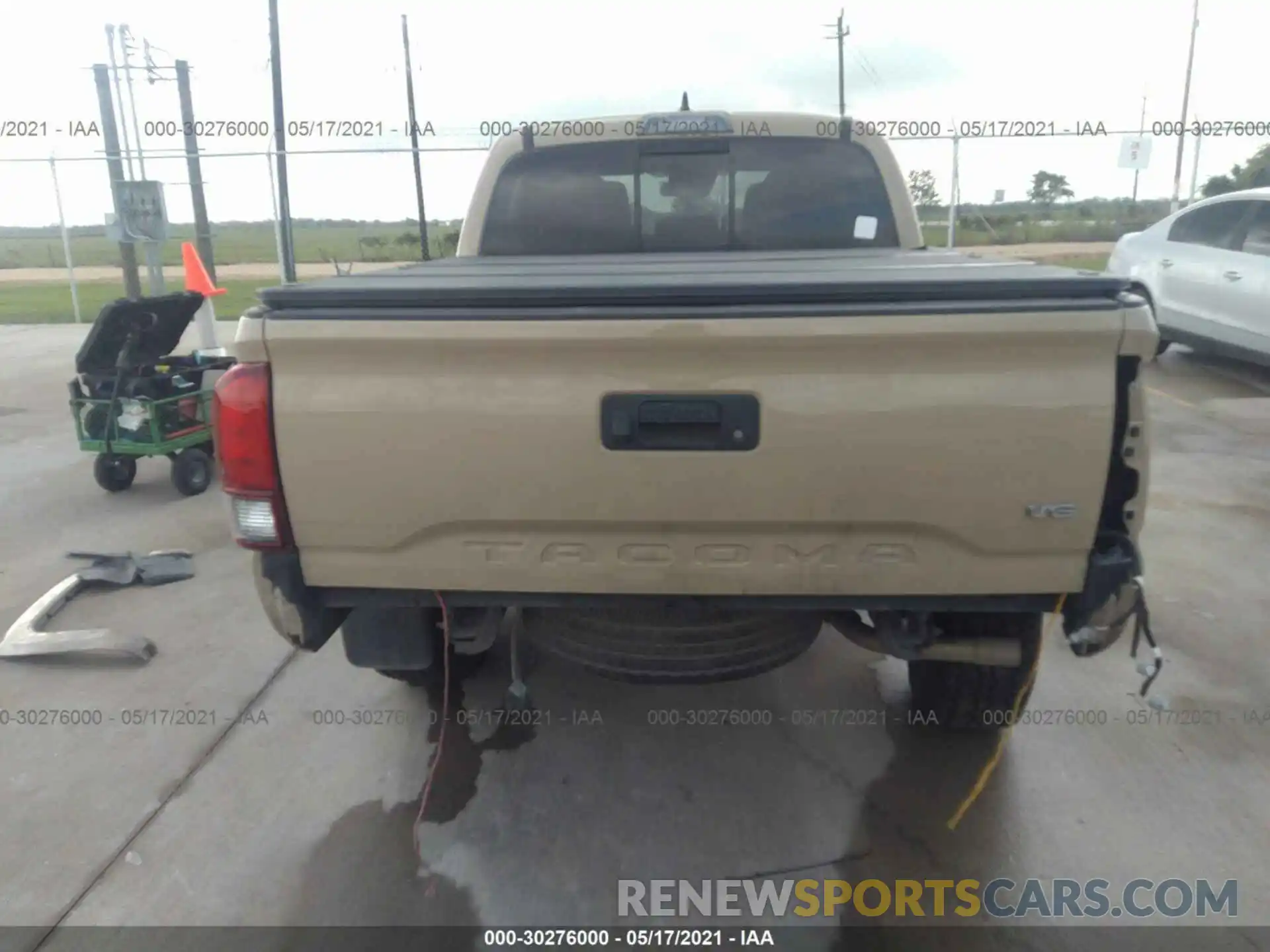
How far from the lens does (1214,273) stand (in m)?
8.35

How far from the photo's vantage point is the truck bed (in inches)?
84.2

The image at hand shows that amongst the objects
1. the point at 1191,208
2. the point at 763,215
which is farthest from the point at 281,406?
the point at 1191,208

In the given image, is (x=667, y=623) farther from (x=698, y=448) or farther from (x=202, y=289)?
(x=202, y=289)

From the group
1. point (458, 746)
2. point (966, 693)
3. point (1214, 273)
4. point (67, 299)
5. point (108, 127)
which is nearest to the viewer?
point (966, 693)

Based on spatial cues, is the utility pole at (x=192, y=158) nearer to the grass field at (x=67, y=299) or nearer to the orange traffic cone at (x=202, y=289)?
the grass field at (x=67, y=299)

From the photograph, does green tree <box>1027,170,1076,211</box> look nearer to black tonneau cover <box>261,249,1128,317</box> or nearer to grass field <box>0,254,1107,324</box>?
grass field <box>0,254,1107,324</box>

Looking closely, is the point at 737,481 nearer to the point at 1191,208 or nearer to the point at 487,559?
the point at 487,559

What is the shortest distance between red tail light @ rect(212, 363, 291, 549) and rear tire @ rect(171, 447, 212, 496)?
4.43 metres

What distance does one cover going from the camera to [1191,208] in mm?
9086

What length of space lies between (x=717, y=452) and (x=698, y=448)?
0.05 metres

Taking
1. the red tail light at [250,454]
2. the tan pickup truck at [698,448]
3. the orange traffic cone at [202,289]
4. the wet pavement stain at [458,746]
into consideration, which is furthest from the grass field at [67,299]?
the tan pickup truck at [698,448]
